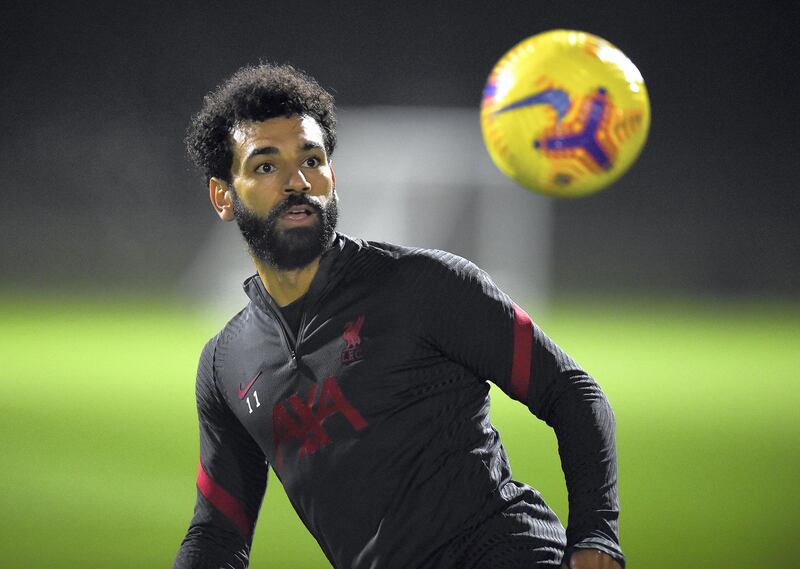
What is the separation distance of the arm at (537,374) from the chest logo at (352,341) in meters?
0.15

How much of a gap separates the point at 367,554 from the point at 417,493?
0.48ft

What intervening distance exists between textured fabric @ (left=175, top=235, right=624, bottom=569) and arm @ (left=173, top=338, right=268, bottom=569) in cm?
3

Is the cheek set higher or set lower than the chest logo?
higher

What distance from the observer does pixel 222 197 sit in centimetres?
250

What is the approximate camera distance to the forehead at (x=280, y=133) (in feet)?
7.52

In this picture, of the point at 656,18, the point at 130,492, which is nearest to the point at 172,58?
the point at 656,18

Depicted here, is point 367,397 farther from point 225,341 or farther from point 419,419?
point 225,341

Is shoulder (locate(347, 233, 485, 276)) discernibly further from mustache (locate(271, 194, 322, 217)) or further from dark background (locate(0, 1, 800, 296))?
dark background (locate(0, 1, 800, 296))

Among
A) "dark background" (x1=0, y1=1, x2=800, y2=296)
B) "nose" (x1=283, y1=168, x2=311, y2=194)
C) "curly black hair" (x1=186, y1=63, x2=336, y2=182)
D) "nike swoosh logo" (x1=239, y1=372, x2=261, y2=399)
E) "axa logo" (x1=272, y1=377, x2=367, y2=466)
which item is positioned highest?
"dark background" (x1=0, y1=1, x2=800, y2=296)

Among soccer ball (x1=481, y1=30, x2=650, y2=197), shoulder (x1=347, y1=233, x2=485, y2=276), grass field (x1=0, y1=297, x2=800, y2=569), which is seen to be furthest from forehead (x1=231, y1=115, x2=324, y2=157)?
grass field (x1=0, y1=297, x2=800, y2=569)

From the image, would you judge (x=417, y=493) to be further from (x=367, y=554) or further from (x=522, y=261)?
(x=522, y=261)

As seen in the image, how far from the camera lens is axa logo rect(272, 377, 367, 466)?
2.10 meters

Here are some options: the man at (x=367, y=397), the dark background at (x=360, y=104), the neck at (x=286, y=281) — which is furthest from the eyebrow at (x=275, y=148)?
the dark background at (x=360, y=104)

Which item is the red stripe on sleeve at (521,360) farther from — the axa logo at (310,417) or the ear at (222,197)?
the ear at (222,197)
